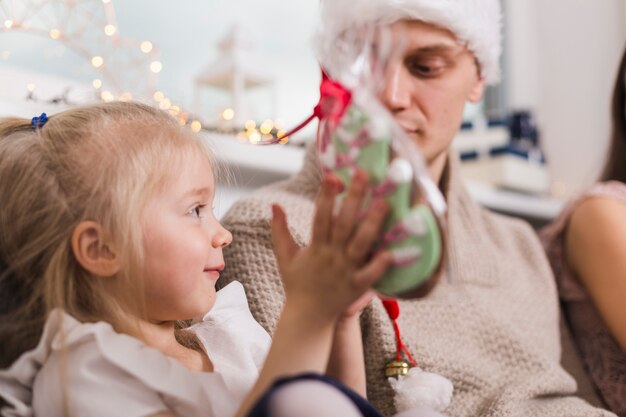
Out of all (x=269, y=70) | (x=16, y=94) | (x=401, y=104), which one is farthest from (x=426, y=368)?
(x=269, y=70)

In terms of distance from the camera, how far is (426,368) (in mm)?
910

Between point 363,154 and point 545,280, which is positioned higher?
point 363,154

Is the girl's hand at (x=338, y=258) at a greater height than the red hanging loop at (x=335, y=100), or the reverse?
the red hanging loop at (x=335, y=100)

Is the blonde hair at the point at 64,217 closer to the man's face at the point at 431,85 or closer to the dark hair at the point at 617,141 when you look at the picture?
the man's face at the point at 431,85

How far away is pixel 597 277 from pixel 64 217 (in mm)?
886

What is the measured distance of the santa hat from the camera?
0.93 metres

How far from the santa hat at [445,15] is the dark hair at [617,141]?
0.45 metres

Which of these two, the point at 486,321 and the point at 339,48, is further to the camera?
the point at 486,321

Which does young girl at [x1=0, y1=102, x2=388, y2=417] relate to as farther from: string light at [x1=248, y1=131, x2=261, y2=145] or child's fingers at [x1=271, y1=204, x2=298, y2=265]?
string light at [x1=248, y1=131, x2=261, y2=145]

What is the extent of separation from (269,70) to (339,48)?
102 cm

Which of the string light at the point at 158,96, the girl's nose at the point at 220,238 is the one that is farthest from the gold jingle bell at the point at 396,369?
the string light at the point at 158,96

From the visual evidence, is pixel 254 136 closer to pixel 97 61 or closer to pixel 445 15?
pixel 97 61

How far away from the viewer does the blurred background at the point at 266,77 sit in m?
1.19

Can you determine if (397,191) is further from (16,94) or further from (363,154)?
(16,94)
